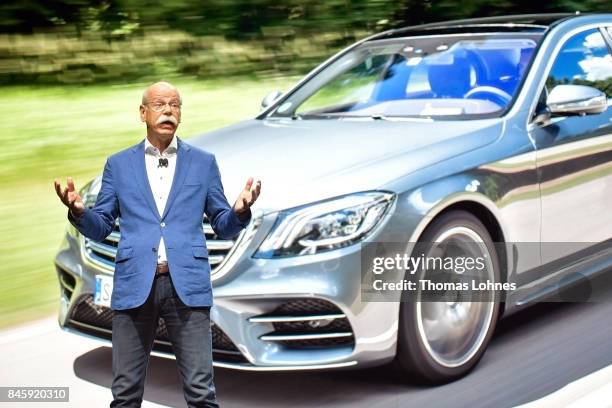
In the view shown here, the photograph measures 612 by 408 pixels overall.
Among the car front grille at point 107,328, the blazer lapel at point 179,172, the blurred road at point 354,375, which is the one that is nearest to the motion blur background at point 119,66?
the blurred road at point 354,375

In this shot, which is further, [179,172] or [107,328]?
[107,328]

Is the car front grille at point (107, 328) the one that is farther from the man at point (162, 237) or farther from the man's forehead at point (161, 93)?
the man's forehead at point (161, 93)

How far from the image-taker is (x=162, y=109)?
3.47 meters

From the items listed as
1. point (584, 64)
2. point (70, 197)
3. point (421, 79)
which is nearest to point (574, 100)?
point (584, 64)

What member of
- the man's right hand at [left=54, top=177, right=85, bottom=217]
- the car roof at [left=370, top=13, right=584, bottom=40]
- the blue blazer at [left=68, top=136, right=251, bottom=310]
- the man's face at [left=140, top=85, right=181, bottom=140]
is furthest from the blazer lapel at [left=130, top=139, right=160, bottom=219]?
the car roof at [left=370, top=13, right=584, bottom=40]

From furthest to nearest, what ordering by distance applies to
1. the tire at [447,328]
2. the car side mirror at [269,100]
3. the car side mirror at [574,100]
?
the car side mirror at [269,100]
the car side mirror at [574,100]
the tire at [447,328]

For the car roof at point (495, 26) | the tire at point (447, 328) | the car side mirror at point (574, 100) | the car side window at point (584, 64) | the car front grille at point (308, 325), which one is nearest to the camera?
the car front grille at point (308, 325)

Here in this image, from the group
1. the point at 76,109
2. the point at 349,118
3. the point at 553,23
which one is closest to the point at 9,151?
the point at 76,109

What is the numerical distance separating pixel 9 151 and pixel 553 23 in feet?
15.3

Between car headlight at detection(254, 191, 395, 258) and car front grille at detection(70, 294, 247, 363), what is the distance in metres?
0.38

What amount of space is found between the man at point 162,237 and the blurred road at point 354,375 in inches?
41.4

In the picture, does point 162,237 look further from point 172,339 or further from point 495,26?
point 495,26

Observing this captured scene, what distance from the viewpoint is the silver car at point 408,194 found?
4.45 m

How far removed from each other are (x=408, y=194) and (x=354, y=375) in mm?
892
